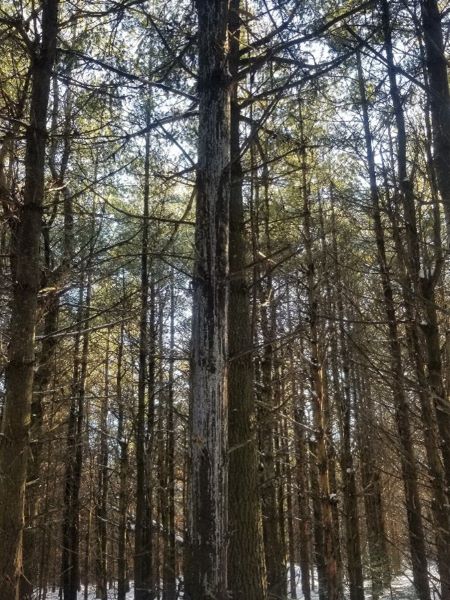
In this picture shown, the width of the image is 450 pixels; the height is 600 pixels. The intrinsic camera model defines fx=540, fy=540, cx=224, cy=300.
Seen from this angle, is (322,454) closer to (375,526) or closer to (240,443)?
(240,443)

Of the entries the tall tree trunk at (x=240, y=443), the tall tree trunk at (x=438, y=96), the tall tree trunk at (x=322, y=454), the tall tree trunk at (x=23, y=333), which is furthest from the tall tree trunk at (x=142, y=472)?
the tall tree trunk at (x=438, y=96)

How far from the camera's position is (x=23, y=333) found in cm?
414

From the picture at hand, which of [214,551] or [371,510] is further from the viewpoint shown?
[371,510]

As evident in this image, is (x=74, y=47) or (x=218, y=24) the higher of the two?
(x=74, y=47)

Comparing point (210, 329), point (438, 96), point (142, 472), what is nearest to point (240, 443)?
point (210, 329)

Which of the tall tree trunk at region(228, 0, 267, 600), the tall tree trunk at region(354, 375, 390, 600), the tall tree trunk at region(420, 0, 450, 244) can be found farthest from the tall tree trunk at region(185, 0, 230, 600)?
the tall tree trunk at region(354, 375, 390, 600)

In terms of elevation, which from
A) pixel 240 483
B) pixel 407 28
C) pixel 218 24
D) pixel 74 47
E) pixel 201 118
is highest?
pixel 407 28

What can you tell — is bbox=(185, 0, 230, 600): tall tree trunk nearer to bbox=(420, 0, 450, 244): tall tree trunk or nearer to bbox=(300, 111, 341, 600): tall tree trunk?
bbox=(420, 0, 450, 244): tall tree trunk

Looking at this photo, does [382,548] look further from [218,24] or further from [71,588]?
[218,24]

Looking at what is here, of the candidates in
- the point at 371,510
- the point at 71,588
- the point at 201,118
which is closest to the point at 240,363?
the point at 201,118

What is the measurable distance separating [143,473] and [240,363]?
662 centimetres

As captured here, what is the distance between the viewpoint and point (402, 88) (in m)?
5.98

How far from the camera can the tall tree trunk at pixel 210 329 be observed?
2678mm

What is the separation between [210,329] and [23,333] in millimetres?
1896
